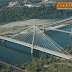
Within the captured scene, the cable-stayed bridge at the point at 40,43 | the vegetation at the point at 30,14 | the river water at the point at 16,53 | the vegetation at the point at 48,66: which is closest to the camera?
the vegetation at the point at 48,66

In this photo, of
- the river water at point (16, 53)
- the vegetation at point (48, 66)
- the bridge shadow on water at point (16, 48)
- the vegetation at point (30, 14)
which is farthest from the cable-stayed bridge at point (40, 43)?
the vegetation at point (30, 14)

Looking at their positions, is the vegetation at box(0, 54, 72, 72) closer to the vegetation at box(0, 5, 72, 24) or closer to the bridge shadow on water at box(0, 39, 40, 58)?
the bridge shadow on water at box(0, 39, 40, 58)

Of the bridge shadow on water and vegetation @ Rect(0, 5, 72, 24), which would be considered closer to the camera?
the bridge shadow on water

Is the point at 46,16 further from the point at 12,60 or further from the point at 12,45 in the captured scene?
the point at 12,60

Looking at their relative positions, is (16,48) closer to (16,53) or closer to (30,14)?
(16,53)

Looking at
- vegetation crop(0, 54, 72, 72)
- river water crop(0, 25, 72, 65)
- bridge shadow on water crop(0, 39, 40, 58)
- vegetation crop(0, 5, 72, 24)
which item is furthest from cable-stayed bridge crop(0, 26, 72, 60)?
vegetation crop(0, 5, 72, 24)

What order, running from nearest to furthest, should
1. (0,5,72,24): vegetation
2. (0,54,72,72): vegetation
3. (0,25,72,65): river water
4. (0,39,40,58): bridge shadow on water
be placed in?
(0,54,72,72): vegetation → (0,25,72,65): river water → (0,39,40,58): bridge shadow on water → (0,5,72,24): vegetation

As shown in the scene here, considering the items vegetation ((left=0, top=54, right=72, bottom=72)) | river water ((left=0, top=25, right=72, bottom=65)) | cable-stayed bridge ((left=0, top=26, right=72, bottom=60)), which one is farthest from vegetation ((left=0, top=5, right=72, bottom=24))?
vegetation ((left=0, top=54, right=72, bottom=72))

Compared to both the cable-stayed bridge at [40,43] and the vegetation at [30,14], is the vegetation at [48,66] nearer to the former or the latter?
the cable-stayed bridge at [40,43]

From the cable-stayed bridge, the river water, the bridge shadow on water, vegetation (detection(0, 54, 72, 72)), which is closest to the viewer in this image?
vegetation (detection(0, 54, 72, 72))

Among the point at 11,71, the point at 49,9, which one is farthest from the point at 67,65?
the point at 49,9

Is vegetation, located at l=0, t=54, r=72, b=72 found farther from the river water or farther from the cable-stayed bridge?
the river water

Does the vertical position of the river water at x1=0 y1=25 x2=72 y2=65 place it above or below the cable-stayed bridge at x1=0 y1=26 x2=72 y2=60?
below
